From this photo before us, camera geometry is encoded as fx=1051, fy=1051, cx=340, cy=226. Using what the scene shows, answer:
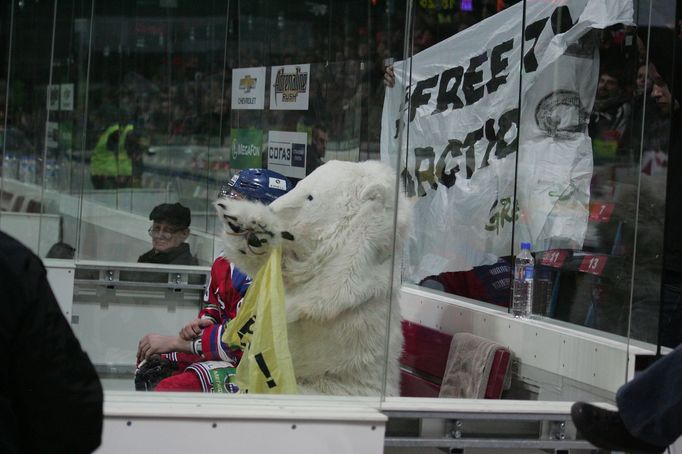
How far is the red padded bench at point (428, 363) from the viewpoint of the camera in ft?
11.5

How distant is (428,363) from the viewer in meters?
3.92

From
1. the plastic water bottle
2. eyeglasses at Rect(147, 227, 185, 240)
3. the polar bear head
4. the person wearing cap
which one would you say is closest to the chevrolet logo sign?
the person wearing cap

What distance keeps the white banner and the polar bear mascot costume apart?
1.12ft

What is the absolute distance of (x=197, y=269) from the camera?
161 inches

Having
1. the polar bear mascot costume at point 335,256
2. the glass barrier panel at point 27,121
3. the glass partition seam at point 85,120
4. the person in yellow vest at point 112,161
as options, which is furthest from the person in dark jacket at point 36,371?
the person in yellow vest at point 112,161

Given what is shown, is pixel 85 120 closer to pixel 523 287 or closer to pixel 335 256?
pixel 335 256

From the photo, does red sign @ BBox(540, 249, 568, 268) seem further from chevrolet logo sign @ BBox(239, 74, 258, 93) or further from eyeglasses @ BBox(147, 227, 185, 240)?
eyeglasses @ BBox(147, 227, 185, 240)

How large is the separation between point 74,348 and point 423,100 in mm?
3107

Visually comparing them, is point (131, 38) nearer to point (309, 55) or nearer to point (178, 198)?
point (178, 198)

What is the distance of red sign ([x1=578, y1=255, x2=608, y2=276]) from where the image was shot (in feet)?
10.8

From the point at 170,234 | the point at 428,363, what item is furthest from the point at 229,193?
the point at 428,363

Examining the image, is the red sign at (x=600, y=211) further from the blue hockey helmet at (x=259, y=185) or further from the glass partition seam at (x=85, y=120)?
the glass partition seam at (x=85, y=120)

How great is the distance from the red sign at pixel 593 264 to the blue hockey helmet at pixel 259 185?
1.04 meters

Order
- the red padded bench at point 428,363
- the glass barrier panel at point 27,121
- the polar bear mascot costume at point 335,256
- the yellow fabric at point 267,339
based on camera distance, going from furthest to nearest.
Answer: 1. the red padded bench at point 428,363
2. the polar bear mascot costume at point 335,256
3. the yellow fabric at point 267,339
4. the glass barrier panel at point 27,121
